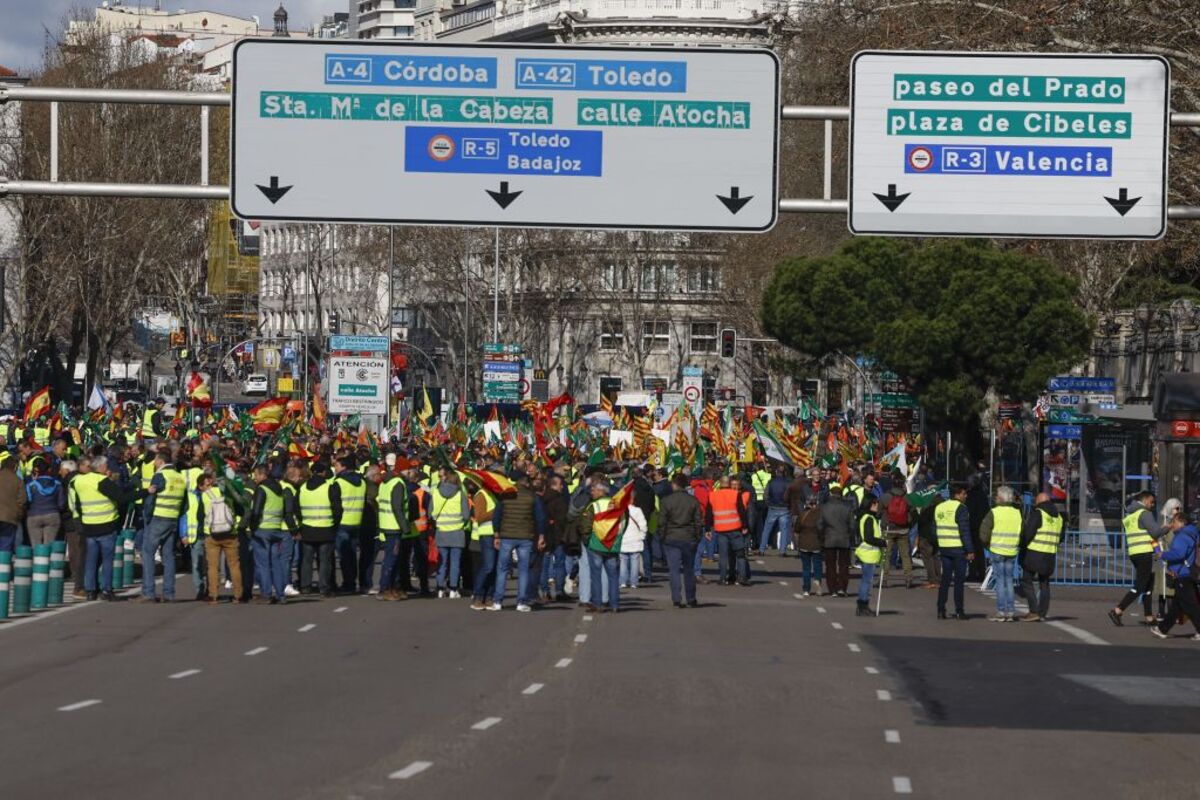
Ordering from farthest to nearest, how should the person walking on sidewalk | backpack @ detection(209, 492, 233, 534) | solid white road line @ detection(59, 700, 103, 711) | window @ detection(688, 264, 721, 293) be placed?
window @ detection(688, 264, 721, 293), backpack @ detection(209, 492, 233, 534), the person walking on sidewalk, solid white road line @ detection(59, 700, 103, 711)

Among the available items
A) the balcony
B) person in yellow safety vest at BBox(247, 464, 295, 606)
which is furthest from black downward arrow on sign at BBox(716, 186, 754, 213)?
the balcony

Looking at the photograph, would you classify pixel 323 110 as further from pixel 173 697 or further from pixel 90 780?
pixel 90 780

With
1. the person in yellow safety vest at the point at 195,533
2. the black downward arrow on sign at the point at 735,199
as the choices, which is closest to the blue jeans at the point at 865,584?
the person in yellow safety vest at the point at 195,533

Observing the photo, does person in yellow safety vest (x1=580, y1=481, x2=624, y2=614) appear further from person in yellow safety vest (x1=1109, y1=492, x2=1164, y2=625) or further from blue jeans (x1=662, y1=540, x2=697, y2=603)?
person in yellow safety vest (x1=1109, y1=492, x2=1164, y2=625)

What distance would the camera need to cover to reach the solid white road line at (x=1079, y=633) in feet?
74.5

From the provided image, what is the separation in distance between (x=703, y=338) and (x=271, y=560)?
75.2m

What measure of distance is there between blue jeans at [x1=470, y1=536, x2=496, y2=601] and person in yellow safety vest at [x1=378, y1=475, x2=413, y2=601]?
42.2 inches

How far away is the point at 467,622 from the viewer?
22.8m

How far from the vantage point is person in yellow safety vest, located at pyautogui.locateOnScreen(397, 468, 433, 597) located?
83.9 ft

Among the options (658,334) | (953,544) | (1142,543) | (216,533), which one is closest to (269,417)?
(216,533)

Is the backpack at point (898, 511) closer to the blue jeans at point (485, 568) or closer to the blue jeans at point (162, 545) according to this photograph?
the blue jeans at point (485, 568)

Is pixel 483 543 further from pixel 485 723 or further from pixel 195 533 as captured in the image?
pixel 485 723

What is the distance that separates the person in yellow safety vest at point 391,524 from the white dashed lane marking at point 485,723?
34.1 ft

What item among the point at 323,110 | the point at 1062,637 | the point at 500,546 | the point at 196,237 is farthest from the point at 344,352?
the point at 196,237
